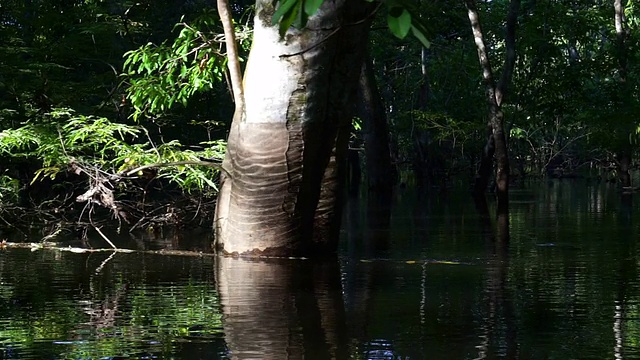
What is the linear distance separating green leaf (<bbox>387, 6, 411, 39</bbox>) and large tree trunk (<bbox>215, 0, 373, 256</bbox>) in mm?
5743

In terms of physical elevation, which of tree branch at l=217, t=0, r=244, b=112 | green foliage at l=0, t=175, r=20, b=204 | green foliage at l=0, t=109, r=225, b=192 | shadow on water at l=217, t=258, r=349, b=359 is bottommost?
shadow on water at l=217, t=258, r=349, b=359

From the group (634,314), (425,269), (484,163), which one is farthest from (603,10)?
(634,314)

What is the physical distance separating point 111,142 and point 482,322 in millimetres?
6862

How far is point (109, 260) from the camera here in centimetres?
1028

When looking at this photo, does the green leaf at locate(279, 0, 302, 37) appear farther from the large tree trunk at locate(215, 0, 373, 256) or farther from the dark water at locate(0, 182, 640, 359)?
the large tree trunk at locate(215, 0, 373, 256)

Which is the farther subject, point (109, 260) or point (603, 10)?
point (603, 10)

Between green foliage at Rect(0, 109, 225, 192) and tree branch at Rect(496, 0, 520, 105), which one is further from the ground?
tree branch at Rect(496, 0, 520, 105)

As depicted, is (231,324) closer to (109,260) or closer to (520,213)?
(109,260)

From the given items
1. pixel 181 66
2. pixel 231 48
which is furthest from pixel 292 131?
pixel 181 66

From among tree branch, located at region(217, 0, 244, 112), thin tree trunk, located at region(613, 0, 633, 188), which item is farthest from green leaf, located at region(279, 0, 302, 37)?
thin tree trunk, located at region(613, 0, 633, 188)

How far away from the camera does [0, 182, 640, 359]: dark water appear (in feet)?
17.8

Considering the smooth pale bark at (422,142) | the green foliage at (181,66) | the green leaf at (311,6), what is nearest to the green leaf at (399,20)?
the green leaf at (311,6)

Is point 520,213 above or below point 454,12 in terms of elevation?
below

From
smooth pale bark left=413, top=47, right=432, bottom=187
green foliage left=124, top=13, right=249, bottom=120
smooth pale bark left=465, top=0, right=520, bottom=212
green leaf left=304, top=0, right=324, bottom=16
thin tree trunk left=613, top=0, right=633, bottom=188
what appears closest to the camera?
green leaf left=304, top=0, right=324, bottom=16
